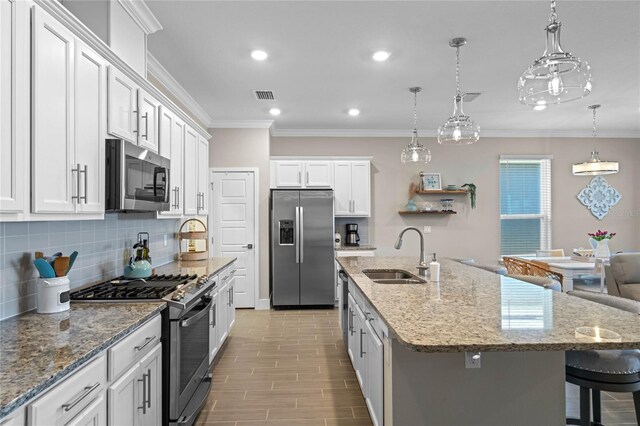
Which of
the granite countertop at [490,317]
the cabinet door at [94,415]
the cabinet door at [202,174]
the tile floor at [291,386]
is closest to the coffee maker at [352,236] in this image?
the tile floor at [291,386]

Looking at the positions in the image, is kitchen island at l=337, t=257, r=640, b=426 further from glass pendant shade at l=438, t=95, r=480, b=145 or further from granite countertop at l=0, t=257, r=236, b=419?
glass pendant shade at l=438, t=95, r=480, b=145

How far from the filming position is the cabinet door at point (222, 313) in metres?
3.57

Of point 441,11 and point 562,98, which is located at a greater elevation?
point 441,11

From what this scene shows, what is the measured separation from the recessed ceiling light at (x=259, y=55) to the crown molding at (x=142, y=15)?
2.68 feet

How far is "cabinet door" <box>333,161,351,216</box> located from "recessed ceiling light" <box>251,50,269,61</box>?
275 centimetres

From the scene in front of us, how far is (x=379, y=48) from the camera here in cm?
338

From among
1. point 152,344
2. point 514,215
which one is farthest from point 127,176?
point 514,215

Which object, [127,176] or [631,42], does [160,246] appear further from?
[631,42]

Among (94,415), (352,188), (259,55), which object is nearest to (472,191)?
(352,188)

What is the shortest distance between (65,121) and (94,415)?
128 centimetres

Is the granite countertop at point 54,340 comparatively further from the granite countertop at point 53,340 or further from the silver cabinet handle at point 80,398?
the silver cabinet handle at point 80,398

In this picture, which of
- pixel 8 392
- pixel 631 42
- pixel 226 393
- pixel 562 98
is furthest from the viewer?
pixel 631 42

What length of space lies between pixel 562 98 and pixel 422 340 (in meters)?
1.67

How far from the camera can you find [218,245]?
571 cm
